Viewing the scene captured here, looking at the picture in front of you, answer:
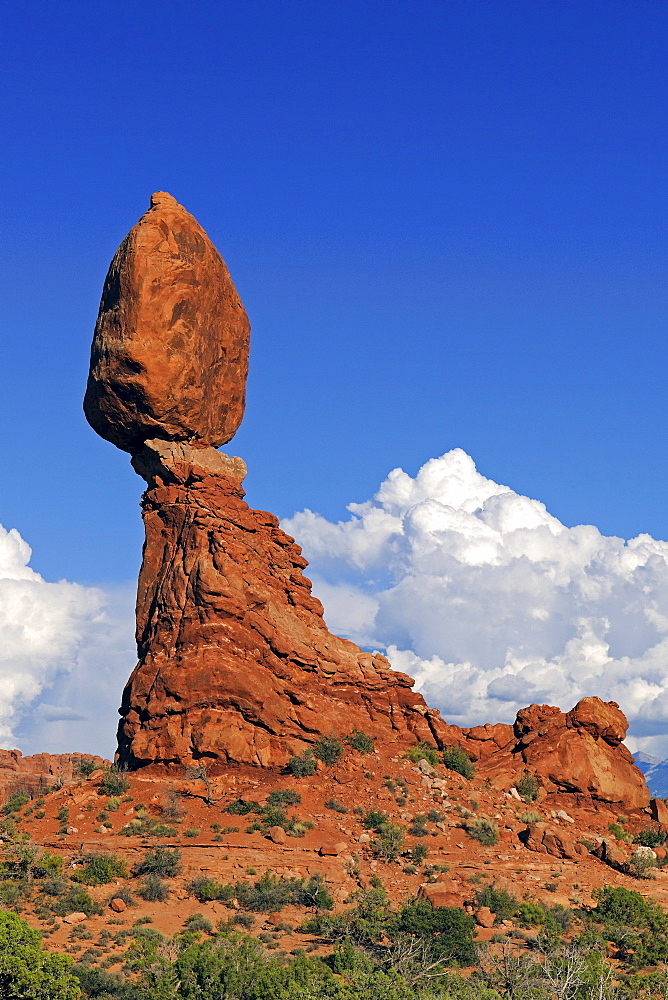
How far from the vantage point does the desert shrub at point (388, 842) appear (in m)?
44.9

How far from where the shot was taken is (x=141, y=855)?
1726 inches

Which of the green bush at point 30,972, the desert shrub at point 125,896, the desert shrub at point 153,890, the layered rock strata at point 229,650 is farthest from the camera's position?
the layered rock strata at point 229,650

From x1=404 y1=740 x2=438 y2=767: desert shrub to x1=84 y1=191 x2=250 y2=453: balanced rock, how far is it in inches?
657

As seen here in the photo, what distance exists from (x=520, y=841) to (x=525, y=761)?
6.25m

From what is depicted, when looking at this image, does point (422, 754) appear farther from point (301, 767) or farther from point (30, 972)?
point (30, 972)

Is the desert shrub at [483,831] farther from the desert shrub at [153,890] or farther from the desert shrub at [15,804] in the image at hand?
the desert shrub at [15,804]

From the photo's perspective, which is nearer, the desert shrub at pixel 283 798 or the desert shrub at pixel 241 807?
the desert shrub at pixel 241 807

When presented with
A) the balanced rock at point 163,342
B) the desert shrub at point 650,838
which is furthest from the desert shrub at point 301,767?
the balanced rock at point 163,342

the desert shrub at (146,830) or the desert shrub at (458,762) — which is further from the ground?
the desert shrub at (458,762)

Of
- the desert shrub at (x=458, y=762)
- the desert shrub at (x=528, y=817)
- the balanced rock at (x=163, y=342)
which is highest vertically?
the balanced rock at (x=163, y=342)

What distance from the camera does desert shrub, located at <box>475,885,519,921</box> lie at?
41875 millimetres

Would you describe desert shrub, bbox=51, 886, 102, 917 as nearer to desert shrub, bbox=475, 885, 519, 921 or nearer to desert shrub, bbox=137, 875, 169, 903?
desert shrub, bbox=137, 875, 169, 903

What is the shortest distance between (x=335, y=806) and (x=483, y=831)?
5.97 metres

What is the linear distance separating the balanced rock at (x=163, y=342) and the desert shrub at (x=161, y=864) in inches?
751
